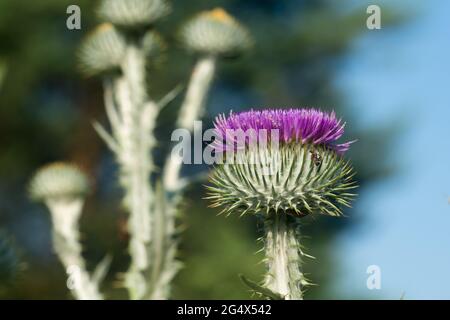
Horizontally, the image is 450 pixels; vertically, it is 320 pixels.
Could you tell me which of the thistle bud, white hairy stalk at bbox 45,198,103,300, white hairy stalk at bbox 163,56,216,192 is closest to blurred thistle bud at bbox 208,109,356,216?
white hairy stalk at bbox 45,198,103,300

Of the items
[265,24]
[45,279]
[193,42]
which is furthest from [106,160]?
[193,42]

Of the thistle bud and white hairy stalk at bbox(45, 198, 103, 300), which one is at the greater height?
the thistle bud

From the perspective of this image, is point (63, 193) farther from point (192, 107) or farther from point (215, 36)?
point (215, 36)

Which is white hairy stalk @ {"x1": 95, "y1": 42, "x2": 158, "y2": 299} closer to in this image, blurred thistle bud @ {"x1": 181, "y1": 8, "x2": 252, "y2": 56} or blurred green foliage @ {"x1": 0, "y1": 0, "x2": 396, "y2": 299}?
blurred thistle bud @ {"x1": 181, "y1": 8, "x2": 252, "y2": 56}

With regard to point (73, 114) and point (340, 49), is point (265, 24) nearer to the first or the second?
point (340, 49)

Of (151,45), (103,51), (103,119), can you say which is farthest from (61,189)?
(103,119)

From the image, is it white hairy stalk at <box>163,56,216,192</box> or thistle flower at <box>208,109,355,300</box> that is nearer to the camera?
thistle flower at <box>208,109,355,300</box>
